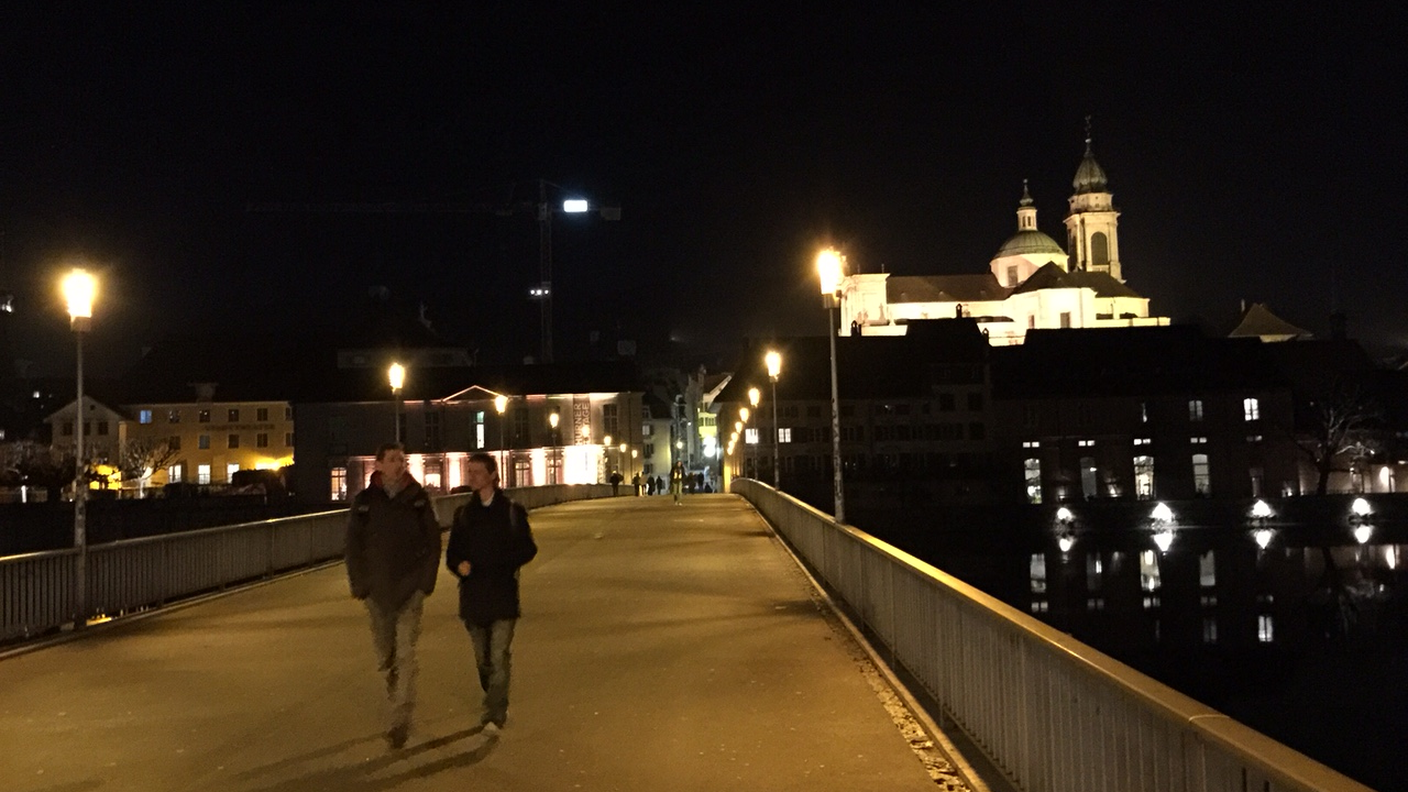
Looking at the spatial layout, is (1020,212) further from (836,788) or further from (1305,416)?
(836,788)

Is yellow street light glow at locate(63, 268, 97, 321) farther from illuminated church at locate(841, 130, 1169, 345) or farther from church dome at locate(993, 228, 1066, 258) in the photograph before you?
church dome at locate(993, 228, 1066, 258)

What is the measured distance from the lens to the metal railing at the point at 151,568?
14688mm

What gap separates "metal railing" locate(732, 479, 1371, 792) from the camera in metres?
4.20

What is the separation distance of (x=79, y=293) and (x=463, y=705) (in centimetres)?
876

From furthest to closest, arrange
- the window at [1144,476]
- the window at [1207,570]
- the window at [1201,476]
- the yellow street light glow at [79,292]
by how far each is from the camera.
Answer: the window at [1144,476] < the window at [1201,476] < the window at [1207,570] < the yellow street light glow at [79,292]

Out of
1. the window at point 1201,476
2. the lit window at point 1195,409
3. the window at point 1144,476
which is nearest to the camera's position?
the window at point 1201,476

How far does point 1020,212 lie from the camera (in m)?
161

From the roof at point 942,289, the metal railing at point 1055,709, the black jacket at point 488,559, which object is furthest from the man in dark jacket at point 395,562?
the roof at point 942,289

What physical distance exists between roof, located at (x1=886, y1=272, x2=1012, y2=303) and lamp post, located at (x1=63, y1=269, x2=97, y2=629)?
130208 mm

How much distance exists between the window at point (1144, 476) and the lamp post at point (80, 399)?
8497 cm

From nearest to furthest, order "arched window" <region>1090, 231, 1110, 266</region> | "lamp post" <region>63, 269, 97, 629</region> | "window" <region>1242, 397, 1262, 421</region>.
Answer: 1. "lamp post" <region>63, 269, 97, 629</region>
2. "window" <region>1242, 397, 1262, 421</region>
3. "arched window" <region>1090, 231, 1110, 266</region>

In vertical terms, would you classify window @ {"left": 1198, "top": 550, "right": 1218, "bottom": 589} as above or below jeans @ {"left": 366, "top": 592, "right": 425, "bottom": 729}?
below

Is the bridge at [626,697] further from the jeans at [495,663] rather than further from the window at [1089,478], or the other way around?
the window at [1089,478]

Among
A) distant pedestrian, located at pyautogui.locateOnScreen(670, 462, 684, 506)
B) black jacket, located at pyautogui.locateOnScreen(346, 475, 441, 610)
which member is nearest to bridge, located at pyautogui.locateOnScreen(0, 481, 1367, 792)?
black jacket, located at pyautogui.locateOnScreen(346, 475, 441, 610)
